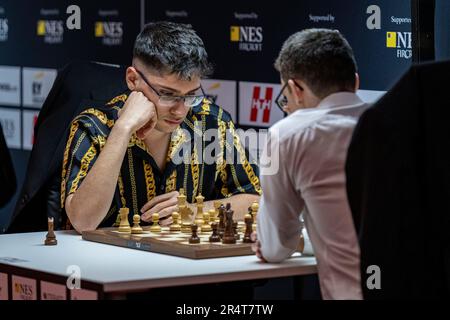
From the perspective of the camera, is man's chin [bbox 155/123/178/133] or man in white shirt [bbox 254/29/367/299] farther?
man's chin [bbox 155/123/178/133]

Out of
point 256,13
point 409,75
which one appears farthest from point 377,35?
point 409,75

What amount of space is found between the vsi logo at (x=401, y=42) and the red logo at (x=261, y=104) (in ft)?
2.65

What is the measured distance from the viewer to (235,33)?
558 centimetres

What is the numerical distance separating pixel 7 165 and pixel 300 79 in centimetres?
285

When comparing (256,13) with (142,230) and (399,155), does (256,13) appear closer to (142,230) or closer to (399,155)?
(142,230)

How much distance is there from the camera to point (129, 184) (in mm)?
4125

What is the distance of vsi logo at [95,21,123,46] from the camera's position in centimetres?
641

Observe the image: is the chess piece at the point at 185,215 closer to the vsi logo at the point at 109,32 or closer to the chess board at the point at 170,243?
the chess board at the point at 170,243

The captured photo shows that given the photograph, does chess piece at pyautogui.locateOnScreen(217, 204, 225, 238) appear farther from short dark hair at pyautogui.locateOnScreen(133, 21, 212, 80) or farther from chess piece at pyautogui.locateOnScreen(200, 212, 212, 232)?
short dark hair at pyautogui.locateOnScreen(133, 21, 212, 80)

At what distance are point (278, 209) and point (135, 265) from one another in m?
0.45

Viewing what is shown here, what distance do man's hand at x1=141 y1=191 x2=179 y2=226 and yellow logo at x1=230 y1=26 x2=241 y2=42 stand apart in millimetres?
1745

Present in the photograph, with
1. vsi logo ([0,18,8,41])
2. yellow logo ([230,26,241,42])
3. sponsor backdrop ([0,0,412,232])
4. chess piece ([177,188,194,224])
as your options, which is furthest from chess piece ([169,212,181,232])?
vsi logo ([0,18,8,41])

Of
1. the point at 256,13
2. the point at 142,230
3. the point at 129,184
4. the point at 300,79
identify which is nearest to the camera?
the point at 300,79

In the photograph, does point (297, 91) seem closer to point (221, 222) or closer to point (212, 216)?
point (221, 222)
